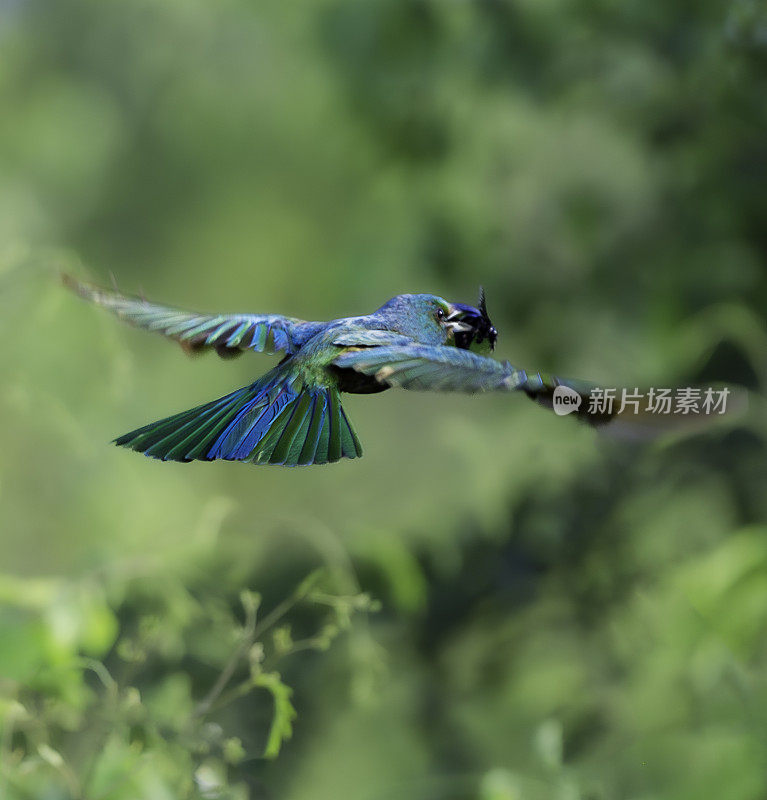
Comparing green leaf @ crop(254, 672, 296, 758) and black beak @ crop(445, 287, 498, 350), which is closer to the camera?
black beak @ crop(445, 287, 498, 350)

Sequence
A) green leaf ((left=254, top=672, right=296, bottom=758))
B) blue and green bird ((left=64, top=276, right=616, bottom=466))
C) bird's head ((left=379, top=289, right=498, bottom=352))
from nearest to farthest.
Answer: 1. blue and green bird ((left=64, top=276, right=616, bottom=466))
2. bird's head ((left=379, top=289, right=498, bottom=352))
3. green leaf ((left=254, top=672, right=296, bottom=758))

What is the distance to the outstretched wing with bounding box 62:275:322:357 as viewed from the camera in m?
0.56

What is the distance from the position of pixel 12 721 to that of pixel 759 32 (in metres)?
1.16

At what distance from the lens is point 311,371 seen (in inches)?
19.9

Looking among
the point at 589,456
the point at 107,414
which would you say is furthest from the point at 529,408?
the point at 107,414

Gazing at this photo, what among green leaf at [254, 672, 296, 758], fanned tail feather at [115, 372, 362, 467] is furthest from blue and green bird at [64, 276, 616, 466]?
green leaf at [254, 672, 296, 758]

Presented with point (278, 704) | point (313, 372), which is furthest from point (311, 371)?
point (278, 704)

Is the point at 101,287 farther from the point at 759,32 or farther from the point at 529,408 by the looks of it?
the point at 759,32

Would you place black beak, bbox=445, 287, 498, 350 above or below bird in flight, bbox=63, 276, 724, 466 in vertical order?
above

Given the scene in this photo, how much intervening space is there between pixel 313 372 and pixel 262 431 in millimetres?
54

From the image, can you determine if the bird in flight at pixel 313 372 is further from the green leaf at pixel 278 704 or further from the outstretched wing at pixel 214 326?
the green leaf at pixel 278 704

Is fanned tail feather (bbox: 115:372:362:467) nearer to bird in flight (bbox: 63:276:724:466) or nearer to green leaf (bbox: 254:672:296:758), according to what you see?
bird in flight (bbox: 63:276:724:466)

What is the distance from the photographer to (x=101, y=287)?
2.00 ft

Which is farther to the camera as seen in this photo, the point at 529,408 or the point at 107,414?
the point at 529,408
